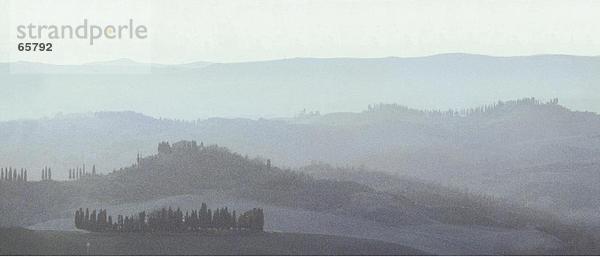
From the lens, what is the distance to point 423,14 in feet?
31.6

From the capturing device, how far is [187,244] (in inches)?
372

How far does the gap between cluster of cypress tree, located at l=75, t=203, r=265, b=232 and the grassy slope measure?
7cm

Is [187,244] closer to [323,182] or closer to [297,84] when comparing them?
[323,182]

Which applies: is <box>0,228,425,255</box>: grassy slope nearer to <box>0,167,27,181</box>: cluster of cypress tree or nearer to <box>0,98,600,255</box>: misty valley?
<box>0,98,600,255</box>: misty valley

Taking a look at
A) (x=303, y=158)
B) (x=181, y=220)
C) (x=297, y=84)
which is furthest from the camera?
A: (x=297, y=84)

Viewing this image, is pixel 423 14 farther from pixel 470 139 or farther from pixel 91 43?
pixel 91 43

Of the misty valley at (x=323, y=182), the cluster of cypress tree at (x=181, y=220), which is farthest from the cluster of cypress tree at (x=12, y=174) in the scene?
the cluster of cypress tree at (x=181, y=220)

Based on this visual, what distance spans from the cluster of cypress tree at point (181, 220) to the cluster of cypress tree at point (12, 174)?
60 centimetres

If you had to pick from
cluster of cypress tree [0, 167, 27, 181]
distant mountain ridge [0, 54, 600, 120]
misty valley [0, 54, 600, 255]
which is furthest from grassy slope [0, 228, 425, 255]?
distant mountain ridge [0, 54, 600, 120]

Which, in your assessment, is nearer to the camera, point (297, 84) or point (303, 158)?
point (303, 158)

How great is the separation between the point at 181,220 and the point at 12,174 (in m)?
1.54

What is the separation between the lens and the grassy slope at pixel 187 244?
9.37 metres

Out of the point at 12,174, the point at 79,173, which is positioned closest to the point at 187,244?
the point at 79,173

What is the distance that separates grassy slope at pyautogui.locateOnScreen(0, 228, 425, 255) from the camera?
9367mm
